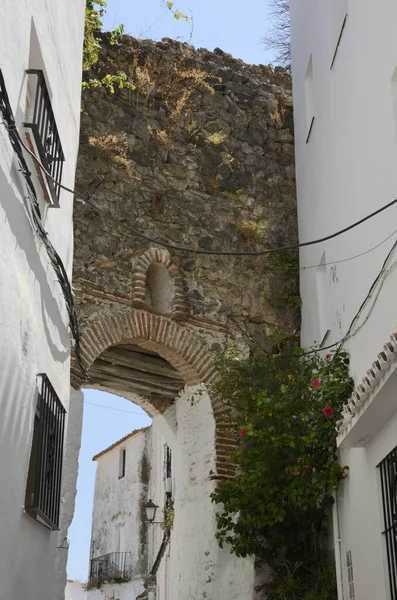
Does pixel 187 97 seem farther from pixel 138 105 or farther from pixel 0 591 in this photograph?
pixel 0 591

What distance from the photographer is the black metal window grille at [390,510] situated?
616 cm

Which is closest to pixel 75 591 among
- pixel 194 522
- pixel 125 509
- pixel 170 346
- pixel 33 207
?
pixel 125 509

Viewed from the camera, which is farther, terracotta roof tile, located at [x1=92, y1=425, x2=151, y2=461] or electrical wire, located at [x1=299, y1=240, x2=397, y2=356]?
terracotta roof tile, located at [x1=92, y1=425, x2=151, y2=461]

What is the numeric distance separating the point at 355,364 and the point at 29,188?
13.0 ft

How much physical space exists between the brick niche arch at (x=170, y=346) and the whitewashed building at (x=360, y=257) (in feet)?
4.88

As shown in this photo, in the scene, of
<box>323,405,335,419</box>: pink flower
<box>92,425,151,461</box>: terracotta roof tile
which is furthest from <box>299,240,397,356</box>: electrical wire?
<box>92,425,151,461</box>: terracotta roof tile

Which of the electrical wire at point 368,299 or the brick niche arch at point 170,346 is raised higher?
the brick niche arch at point 170,346

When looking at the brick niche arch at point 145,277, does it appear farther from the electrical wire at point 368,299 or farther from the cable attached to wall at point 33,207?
the cable attached to wall at point 33,207

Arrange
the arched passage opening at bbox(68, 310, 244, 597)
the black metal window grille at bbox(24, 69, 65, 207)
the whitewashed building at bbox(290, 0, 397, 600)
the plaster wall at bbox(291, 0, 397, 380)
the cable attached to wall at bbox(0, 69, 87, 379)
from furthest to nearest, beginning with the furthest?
the arched passage opening at bbox(68, 310, 244, 597)
the plaster wall at bbox(291, 0, 397, 380)
the whitewashed building at bbox(290, 0, 397, 600)
the black metal window grille at bbox(24, 69, 65, 207)
the cable attached to wall at bbox(0, 69, 87, 379)

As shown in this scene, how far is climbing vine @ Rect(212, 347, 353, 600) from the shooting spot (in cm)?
800

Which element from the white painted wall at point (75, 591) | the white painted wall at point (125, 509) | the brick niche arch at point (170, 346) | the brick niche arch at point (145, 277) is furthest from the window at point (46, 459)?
the white painted wall at point (75, 591)

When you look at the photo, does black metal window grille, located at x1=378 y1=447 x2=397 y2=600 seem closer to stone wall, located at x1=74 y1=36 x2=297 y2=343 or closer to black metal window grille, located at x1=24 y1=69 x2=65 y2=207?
black metal window grille, located at x1=24 y1=69 x2=65 y2=207

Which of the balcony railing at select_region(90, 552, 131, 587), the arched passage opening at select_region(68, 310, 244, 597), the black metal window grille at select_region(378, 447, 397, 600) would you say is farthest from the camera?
the balcony railing at select_region(90, 552, 131, 587)

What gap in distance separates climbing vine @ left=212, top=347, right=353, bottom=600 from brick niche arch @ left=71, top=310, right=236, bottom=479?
71 cm
